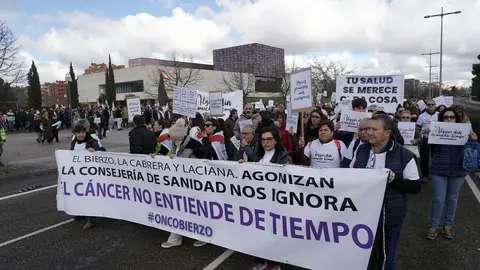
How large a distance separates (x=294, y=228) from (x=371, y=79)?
5.55 m

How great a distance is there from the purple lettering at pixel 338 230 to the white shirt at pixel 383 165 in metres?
0.60

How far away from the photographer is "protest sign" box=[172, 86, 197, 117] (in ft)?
26.5

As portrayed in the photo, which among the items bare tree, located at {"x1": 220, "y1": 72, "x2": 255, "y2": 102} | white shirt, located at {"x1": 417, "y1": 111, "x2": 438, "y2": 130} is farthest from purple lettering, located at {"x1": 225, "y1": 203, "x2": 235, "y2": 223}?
bare tree, located at {"x1": 220, "y1": 72, "x2": 255, "y2": 102}

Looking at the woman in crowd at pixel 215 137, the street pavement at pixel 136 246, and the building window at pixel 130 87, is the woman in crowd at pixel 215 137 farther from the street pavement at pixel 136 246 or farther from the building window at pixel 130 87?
the building window at pixel 130 87

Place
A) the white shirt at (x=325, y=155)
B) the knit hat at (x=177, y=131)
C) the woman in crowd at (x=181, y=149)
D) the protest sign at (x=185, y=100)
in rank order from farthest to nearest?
1. the protest sign at (x=185, y=100)
2. the knit hat at (x=177, y=131)
3. the woman in crowd at (x=181, y=149)
4. the white shirt at (x=325, y=155)

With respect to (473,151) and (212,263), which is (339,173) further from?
(473,151)

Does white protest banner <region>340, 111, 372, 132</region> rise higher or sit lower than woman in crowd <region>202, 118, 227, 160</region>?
higher

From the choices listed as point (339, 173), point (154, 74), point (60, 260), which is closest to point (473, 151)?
point (339, 173)

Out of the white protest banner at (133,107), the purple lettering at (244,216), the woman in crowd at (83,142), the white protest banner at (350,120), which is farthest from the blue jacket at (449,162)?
the white protest banner at (133,107)

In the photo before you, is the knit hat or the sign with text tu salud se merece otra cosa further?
the knit hat

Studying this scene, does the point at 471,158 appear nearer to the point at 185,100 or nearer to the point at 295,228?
the point at 295,228

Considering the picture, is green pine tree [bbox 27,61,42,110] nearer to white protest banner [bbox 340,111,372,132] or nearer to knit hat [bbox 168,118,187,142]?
knit hat [bbox 168,118,187,142]

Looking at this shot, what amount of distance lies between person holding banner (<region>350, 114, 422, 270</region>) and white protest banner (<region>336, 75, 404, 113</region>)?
4.75 m

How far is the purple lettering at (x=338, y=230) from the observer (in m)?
3.05
